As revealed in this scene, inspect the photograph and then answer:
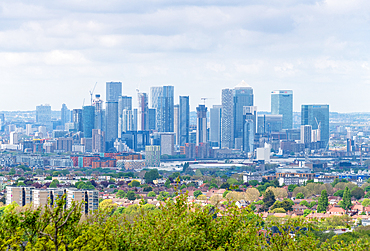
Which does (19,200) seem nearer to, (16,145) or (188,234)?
(188,234)

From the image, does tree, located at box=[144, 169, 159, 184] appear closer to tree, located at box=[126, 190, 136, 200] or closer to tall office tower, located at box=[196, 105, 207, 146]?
tree, located at box=[126, 190, 136, 200]

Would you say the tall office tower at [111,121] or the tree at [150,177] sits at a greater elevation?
the tall office tower at [111,121]

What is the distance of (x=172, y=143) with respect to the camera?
17362cm

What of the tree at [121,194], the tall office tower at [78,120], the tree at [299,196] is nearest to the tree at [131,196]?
the tree at [121,194]

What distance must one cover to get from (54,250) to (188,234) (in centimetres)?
260

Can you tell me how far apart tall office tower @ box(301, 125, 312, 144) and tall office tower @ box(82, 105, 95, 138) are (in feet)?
193

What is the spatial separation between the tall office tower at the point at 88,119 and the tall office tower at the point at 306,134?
58.7 metres

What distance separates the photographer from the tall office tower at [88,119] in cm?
18329

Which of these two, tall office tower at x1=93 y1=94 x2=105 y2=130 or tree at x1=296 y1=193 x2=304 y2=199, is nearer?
tree at x1=296 y1=193 x2=304 y2=199

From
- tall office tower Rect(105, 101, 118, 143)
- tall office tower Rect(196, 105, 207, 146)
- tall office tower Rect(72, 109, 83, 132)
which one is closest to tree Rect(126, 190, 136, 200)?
tall office tower Rect(105, 101, 118, 143)

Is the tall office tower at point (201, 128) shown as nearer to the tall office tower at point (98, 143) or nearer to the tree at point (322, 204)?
the tall office tower at point (98, 143)

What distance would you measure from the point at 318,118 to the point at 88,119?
66.5m

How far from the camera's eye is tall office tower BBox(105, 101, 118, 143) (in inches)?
7303

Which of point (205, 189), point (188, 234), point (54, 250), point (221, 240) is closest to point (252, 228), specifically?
point (221, 240)
